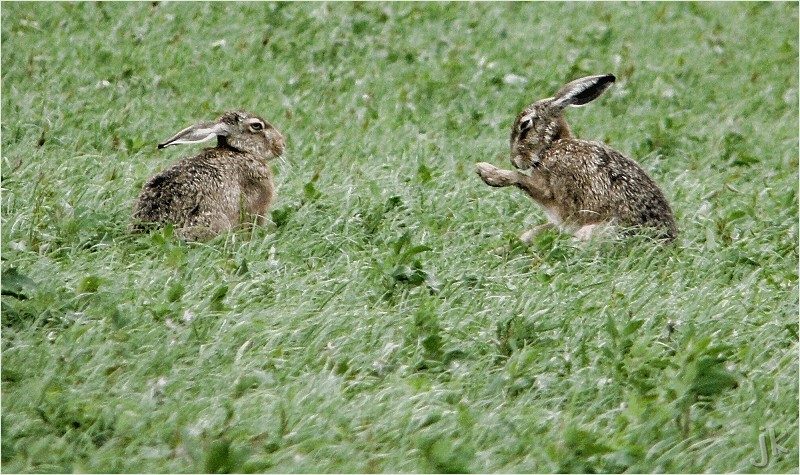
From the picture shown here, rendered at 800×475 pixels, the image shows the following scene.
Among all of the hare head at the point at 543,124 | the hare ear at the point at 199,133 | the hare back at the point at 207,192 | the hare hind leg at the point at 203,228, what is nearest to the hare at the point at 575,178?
the hare head at the point at 543,124

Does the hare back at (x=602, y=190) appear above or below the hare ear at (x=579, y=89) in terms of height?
below

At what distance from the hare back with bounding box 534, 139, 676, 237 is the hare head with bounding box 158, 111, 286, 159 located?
1679mm

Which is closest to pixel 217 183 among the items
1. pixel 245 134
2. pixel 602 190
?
pixel 245 134

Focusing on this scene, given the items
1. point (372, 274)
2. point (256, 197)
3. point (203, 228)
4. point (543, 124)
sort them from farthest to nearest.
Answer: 1. point (543, 124)
2. point (256, 197)
3. point (203, 228)
4. point (372, 274)

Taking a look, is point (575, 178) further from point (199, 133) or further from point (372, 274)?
point (199, 133)

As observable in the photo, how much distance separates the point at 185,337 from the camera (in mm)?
5469

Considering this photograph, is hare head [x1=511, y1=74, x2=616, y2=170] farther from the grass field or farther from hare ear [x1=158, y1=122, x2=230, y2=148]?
hare ear [x1=158, y1=122, x2=230, y2=148]

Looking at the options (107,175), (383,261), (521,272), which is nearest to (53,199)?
(107,175)

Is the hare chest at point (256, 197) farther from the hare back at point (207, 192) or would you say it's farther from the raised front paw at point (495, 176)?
the raised front paw at point (495, 176)

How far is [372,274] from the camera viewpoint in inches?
254

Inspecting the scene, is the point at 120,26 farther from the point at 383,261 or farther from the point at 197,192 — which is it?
the point at 383,261

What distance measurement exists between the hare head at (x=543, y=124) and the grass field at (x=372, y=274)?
14.4 inches

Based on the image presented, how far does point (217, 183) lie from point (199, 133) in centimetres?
48

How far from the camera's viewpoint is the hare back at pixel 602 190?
755cm
